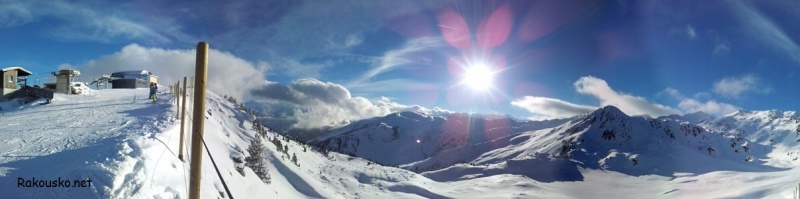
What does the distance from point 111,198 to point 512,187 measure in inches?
5141

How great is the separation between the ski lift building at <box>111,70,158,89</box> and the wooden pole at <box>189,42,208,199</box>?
72.5 m

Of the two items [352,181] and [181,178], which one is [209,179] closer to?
[181,178]

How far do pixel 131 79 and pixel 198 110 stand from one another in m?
73.5

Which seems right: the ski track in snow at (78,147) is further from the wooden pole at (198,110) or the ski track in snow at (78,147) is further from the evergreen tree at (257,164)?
the evergreen tree at (257,164)

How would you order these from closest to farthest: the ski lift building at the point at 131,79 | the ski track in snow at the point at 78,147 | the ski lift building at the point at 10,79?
1. the ski track in snow at the point at 78,147
2. the ski lift building at the point at 10,79
3. the ski lift building at the point at 131,79

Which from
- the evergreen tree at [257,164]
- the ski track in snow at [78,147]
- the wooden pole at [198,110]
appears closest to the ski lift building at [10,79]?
the ski track in snow at [78,147]

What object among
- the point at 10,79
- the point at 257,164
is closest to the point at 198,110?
the point at 257,164

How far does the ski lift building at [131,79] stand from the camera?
229 feet

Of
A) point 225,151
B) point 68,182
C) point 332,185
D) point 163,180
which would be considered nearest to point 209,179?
point 163,180

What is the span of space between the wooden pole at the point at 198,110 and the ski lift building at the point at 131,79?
7248 cm

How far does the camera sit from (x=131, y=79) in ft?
232

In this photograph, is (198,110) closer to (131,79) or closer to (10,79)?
(10,79)

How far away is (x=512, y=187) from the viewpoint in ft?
438

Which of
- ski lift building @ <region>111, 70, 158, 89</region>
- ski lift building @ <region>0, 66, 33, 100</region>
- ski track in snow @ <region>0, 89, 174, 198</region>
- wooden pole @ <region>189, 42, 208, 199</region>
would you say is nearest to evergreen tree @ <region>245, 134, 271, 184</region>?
ski track in snow @ <region>0, 89, 174, 198</region>
